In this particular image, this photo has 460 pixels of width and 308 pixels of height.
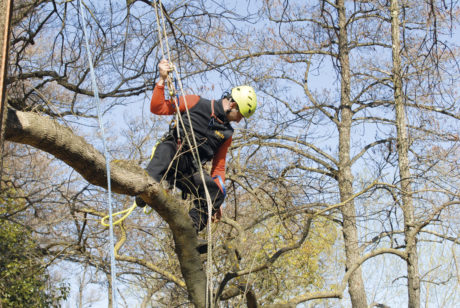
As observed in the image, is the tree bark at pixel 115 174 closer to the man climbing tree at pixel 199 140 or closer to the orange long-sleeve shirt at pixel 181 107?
the man climbing tree at pixel 199 140

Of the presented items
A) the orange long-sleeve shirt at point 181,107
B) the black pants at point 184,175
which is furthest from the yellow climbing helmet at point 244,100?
the black pants at point 184,175

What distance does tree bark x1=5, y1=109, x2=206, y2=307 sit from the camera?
10.7 feet

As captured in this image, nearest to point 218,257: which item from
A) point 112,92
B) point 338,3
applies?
point 112,92

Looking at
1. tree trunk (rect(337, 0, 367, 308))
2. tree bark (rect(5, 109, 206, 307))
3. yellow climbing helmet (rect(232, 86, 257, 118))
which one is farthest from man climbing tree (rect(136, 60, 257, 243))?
tree trunk (rect(337, 0, 367, 308))

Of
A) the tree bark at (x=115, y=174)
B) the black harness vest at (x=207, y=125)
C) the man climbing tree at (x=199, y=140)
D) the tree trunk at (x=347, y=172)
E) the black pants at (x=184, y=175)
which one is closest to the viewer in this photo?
the tree bark at (x=115, y=174)

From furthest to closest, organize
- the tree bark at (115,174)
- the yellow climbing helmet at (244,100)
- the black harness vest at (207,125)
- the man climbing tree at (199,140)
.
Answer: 1. the yellow climbing helmet at (244,100)
2. the black harness vest at (207,125)
3. the man climbing tree at (199,140)
4. the tree bark at (115,174)

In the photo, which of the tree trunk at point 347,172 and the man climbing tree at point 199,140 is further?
the tree trunk at point 347,172

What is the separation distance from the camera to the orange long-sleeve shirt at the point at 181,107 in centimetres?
457

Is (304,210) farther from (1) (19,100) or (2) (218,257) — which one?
(1) (19,100)

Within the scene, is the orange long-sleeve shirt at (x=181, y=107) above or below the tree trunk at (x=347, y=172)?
below

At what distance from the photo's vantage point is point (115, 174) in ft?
12.5

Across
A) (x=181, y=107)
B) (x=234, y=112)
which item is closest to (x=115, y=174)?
(x=181, y=107)

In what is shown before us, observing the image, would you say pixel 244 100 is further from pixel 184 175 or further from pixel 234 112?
pixel 184 175

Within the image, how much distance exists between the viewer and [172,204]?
430 cm
